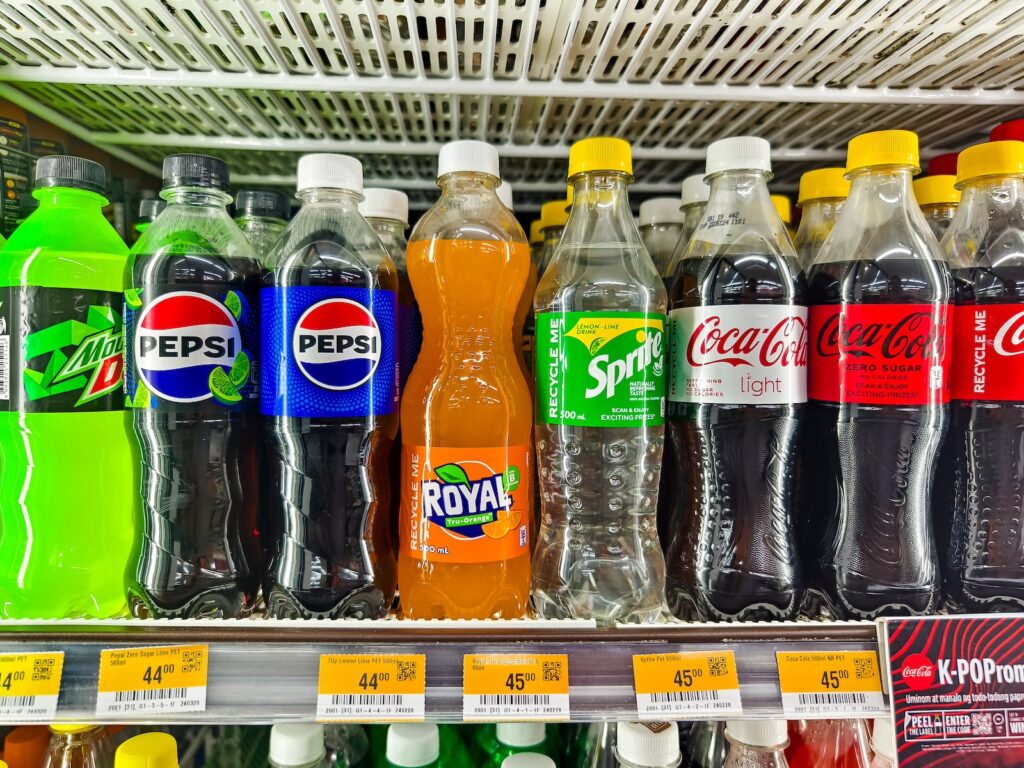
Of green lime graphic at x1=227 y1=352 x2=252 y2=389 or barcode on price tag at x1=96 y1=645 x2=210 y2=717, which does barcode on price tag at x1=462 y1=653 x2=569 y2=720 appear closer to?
barcode on price tag at x1=96 y1=645 x2=210 y2=717

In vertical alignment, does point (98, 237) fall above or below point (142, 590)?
above

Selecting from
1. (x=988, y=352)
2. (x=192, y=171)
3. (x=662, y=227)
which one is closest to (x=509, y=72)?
(x=662, y=227)

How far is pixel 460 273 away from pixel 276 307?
293 mm

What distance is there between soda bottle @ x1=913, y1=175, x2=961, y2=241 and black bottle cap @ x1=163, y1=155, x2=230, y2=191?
1177mm

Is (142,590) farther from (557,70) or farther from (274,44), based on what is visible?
(557,70)

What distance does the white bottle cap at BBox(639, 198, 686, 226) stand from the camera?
47.2 inches

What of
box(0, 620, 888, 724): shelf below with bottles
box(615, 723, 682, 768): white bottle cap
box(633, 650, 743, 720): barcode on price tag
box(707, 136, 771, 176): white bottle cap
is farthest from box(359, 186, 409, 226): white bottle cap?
box(615, 723, 682, 768): white bottle cap

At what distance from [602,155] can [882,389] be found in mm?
522

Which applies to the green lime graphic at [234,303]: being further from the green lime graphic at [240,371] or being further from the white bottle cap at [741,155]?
the white bottle cap at [741,155]

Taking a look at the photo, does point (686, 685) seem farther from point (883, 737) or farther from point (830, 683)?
point (883, 737)

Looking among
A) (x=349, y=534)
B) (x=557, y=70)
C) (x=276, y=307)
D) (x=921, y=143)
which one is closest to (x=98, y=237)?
(x=276, y=307)

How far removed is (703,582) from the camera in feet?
2.89

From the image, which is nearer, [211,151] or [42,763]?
[42,763]

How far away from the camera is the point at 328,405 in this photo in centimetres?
82
